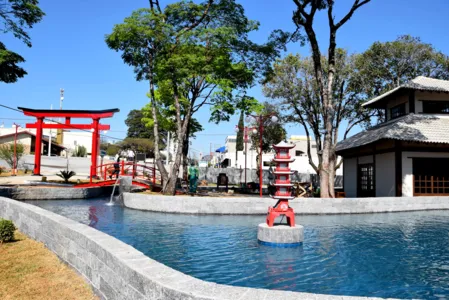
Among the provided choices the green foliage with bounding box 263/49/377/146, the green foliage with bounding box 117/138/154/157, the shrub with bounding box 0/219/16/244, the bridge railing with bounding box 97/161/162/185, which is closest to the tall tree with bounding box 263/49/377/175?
the green foliage with bounding box 263/49/377/146

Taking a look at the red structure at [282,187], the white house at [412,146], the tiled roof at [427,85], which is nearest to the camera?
the red structure at [282,187]

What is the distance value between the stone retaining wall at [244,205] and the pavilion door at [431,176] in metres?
5.04

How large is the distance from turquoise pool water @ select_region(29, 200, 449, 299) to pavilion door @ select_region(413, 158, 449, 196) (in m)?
7.71

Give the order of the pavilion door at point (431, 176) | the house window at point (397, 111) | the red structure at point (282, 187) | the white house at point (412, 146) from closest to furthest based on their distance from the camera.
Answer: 1. the red structure at point (282, 187)
2. the white house at point (412, 146)
3. the pavilion door at point (431, 176)
4. the house window at point (397, 111)

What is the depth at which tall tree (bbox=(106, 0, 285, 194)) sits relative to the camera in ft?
51.1

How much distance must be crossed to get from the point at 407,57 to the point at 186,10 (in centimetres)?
2007

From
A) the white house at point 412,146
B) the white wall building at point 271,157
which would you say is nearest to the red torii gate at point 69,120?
the white wall building at point 271,157

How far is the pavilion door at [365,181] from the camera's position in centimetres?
2236

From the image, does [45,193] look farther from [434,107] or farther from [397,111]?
[434,107]

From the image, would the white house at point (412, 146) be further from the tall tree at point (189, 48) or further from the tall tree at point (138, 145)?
the tall tree at point (138, 145)

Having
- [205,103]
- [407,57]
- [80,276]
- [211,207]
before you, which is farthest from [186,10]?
[407,57]

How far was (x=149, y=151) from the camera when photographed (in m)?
63.0

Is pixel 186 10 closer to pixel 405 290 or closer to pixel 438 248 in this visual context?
pixel 438 248

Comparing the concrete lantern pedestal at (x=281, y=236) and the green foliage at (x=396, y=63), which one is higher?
the green foliage at (x=396, y=63)
